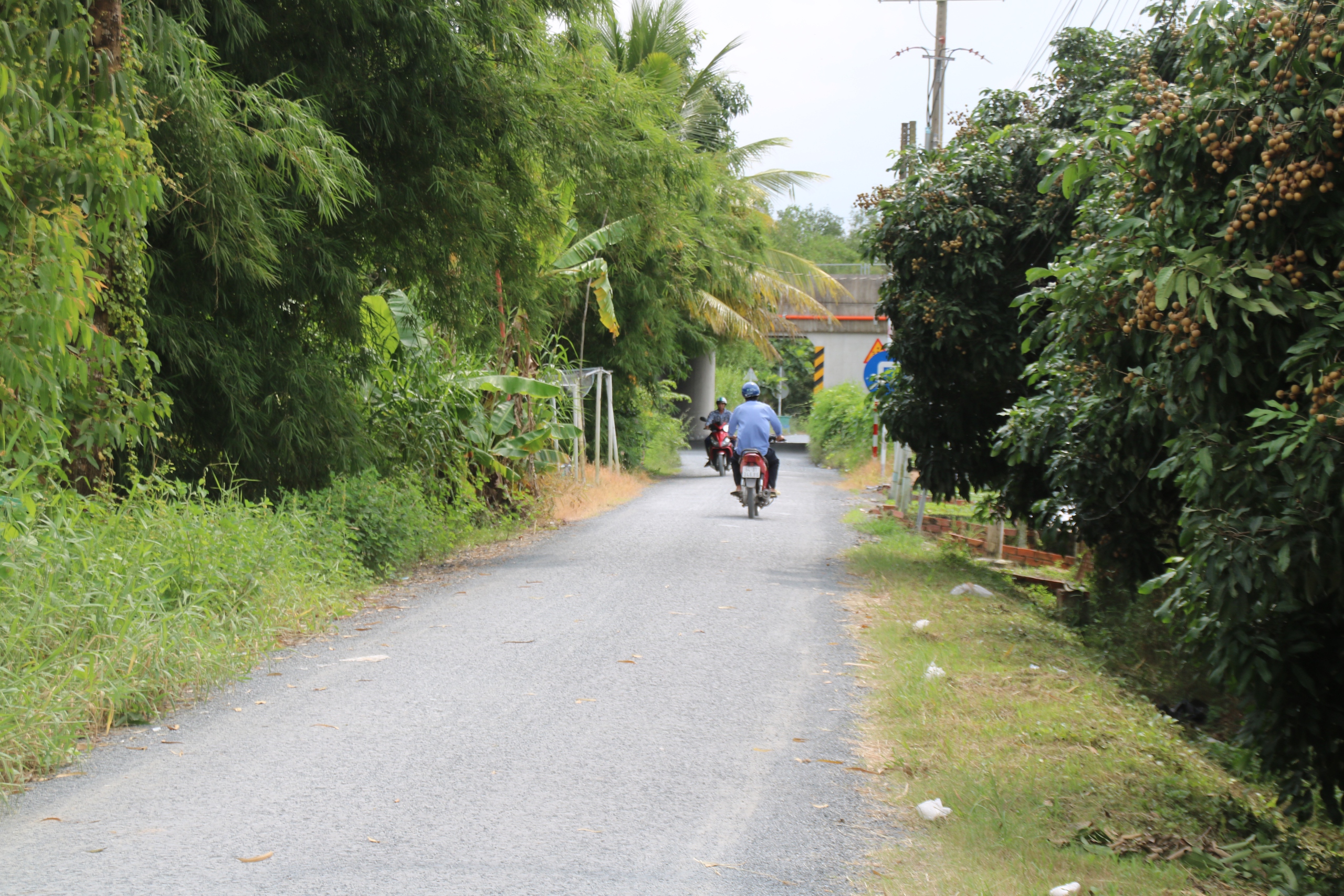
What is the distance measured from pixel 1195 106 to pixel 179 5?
697 centimetres

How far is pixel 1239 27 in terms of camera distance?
4.27m

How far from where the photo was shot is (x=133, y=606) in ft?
20.5

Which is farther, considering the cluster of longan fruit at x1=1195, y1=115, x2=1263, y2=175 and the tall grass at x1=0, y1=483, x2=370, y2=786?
the tall grass at x1=0, y1=483, x2=370, y2=786

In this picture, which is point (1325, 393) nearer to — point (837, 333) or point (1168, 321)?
point (1168, 321)

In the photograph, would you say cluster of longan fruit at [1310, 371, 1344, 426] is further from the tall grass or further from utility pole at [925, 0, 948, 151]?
utility pole at [925, 0, 948, 151]

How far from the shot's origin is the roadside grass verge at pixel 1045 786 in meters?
4.02

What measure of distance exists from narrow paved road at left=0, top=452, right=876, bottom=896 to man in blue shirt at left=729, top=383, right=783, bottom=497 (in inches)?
A: 299

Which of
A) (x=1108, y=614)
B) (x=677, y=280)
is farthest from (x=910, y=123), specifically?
(x=1108, y=614)

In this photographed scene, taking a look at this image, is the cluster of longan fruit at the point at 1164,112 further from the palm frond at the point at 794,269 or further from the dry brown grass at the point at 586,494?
the palm frond at the point at 794,269

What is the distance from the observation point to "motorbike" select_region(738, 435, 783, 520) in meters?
16.3

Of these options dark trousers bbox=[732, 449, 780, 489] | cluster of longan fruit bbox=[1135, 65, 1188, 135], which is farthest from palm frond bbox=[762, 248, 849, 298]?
cluster of longan fruit bbox=[1135, 65, 1188, 135]

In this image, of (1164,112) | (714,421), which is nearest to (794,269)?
(714,421)

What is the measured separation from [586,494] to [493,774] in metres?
13.7

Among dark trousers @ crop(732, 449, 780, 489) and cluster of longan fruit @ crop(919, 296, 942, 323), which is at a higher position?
cluster of longan fruit @ crop(919, 296, 942, 323)
